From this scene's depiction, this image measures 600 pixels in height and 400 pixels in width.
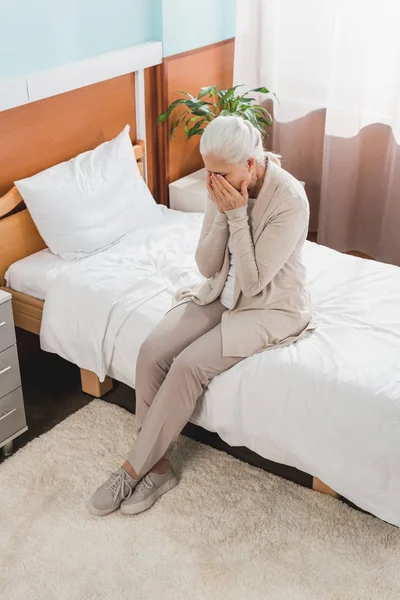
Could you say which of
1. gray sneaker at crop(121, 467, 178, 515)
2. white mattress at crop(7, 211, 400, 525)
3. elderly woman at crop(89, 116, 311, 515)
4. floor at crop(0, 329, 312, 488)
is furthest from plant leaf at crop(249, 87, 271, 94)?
gray sneaker at crop(121, 467, 178, 515)

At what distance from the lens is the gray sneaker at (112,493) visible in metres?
2.30

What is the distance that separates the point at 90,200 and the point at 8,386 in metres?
0.87

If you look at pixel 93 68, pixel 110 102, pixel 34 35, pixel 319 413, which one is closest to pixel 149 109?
pixel 110 102

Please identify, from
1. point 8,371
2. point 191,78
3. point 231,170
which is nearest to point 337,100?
point 191,78

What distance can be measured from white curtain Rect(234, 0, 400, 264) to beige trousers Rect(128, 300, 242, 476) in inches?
54.5

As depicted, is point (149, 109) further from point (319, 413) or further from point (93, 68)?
point (319, 413)

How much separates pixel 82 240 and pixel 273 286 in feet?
3.14

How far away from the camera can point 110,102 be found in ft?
10.5

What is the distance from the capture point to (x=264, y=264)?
7.29 ft

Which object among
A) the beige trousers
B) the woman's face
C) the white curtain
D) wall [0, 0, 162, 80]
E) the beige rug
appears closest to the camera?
the beige rug

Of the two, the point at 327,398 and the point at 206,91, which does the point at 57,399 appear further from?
the point at 206,91

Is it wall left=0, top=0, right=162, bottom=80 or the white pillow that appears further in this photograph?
the white pillow

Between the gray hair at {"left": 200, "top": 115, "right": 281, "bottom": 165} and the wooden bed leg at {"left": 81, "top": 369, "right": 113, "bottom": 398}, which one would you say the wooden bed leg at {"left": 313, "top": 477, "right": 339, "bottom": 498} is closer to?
the wooden bed leg at {"left": 81, "top": 369, "right": 113, "bottom": 398}

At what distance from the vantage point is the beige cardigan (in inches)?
87.2
